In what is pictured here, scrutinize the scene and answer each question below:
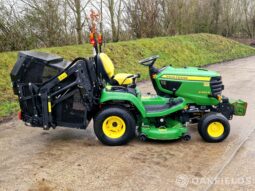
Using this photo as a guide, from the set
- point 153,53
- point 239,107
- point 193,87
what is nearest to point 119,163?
point 193,87

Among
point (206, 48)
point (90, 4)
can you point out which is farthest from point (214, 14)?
point (90, 4)

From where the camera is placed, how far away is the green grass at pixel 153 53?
859cm

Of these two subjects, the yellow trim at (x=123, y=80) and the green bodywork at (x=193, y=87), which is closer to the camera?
the green bodywork at (x=193, y=87)

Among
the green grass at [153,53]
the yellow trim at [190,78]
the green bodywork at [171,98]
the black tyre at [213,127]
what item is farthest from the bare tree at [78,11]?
the black tyre at [213,127]

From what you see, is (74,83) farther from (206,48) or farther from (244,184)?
(206,48)

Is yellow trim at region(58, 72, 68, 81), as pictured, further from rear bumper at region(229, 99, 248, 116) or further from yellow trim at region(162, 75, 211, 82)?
rear bumper at region(229, 99, 248, 116)

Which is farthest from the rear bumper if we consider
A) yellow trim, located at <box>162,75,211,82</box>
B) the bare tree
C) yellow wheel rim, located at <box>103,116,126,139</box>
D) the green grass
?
the bare tree

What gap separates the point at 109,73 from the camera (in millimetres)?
5426

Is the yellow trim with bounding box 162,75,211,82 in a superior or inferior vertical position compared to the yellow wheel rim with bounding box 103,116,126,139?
superior

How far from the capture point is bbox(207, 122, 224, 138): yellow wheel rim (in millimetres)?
5184

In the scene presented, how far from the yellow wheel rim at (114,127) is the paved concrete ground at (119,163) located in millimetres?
204

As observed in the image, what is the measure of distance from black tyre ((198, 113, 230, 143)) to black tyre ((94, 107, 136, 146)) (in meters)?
0.99

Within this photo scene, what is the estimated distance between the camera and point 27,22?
1073 cm

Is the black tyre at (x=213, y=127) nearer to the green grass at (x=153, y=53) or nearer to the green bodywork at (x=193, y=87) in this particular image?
the green bodywork at (x=193, y=87)
